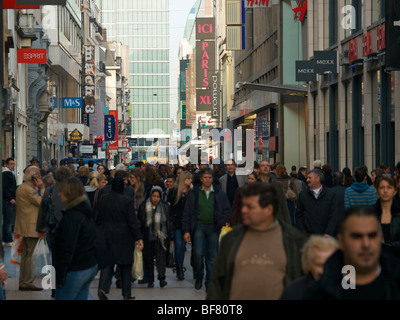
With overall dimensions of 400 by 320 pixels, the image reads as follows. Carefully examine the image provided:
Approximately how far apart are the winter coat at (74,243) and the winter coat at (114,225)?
3.23 m

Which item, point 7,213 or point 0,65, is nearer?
point 0,65

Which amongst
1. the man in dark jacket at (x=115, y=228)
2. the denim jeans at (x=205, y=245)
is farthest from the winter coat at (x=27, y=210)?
the denim jeans at (x=205, y=245)

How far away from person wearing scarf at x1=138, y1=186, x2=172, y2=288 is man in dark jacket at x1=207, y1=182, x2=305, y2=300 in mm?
7567

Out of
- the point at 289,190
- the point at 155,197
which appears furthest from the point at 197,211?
the point at 289,190

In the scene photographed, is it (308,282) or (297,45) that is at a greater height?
(297,45)

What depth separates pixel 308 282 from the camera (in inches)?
200

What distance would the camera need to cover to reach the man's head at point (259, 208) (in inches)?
241

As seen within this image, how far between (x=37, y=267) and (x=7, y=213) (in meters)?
7.83

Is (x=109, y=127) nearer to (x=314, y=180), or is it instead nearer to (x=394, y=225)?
(x=314, y=180)

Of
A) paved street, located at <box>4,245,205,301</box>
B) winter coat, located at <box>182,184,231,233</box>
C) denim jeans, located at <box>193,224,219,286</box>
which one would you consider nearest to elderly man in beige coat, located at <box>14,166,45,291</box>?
paved street, located at <box>4,245,205,301</box>

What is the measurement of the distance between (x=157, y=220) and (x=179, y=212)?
127 centimetres

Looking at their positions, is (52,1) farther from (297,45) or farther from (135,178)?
(297,45)

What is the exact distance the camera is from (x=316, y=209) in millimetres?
12258
